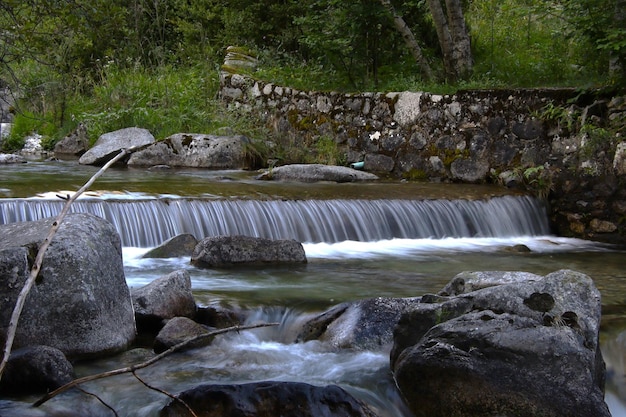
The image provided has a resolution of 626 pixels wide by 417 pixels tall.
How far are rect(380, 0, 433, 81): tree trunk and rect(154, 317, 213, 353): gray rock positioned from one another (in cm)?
831

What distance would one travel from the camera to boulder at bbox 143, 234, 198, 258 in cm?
724

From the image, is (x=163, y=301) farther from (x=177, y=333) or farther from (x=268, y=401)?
(x=268, y=401)

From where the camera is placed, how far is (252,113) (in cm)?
1386

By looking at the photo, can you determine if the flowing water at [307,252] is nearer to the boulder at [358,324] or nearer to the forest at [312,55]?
the boulder at [358,324]

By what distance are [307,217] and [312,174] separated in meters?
2.46

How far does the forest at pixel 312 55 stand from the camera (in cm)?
1098

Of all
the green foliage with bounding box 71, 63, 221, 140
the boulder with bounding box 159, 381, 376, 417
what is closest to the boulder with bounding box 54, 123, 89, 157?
the green foliage with bounding box 71, 63, 221, 140

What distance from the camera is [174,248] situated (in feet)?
23.9

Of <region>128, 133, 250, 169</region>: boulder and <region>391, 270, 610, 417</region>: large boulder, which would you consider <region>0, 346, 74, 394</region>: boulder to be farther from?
<region>128, 133, 250, 169</region>: boulder

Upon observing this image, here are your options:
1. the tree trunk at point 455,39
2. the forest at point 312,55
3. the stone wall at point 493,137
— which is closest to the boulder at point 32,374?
the forest at point 312,55

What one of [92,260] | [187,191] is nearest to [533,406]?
[92,260]

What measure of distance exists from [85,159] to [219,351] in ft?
28.8

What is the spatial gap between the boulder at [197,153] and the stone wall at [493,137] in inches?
38.5

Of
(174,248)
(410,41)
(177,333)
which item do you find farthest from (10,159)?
(177,333)
